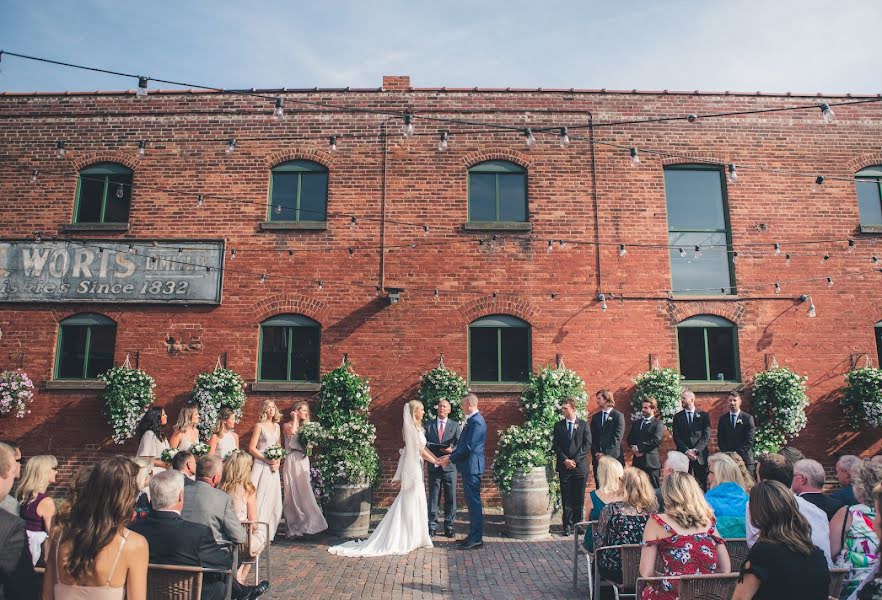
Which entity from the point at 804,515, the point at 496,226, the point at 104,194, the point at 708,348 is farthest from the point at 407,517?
the point at 104,194

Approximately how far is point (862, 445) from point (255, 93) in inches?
518

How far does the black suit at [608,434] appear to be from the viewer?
9312 mm

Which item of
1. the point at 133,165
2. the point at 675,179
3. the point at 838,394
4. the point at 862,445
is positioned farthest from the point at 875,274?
the point at 133,165

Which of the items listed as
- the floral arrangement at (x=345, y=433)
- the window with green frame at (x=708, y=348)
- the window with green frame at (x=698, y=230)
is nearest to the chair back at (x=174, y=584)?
the floral arrangement at (x=345, y=433)

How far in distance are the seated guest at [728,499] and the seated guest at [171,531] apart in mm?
4064

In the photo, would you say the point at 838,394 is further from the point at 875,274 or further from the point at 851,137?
the point at 851,137

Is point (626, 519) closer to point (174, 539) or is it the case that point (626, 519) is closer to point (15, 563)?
point (174, 539)

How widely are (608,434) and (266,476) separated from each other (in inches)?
203

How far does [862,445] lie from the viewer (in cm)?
1082

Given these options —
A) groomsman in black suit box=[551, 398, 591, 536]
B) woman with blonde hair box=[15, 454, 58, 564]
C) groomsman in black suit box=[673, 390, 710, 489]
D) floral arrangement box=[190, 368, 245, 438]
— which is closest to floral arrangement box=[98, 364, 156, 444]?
floral arrangement box=[190, 368, 245, 438]

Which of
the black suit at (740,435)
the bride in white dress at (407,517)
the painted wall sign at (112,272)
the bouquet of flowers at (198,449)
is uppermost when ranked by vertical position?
the painted wall sign at (112,272)

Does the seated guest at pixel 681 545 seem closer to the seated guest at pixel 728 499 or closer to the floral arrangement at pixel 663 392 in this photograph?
the seated guest at pixel 728 499

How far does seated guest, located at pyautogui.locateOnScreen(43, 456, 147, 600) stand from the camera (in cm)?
310

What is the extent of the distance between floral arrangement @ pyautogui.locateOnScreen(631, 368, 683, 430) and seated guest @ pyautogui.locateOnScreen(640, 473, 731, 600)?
614 centimetres
